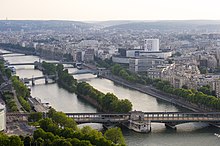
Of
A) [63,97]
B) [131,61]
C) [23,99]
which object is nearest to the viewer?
[23,99]

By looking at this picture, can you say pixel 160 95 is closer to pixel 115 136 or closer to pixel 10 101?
pixel 10 101

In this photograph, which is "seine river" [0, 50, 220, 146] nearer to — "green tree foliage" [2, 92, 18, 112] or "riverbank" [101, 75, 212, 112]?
"riverbank" [101, 75, 212, 112]

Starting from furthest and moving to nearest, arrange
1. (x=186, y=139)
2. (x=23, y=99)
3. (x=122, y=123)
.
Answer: (x=23, y=99) < (x=122, y=123) < (x=186, y=139)

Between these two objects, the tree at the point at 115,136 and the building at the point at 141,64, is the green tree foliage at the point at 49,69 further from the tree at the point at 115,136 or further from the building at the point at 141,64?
the tree at the point at 115,136

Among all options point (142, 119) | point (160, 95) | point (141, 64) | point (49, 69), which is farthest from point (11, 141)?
point (141, 64)

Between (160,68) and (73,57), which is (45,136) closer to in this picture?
(160,68)

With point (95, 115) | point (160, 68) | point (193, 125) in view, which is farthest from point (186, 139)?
point (160, 68)

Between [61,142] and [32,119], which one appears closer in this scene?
[61,142]
